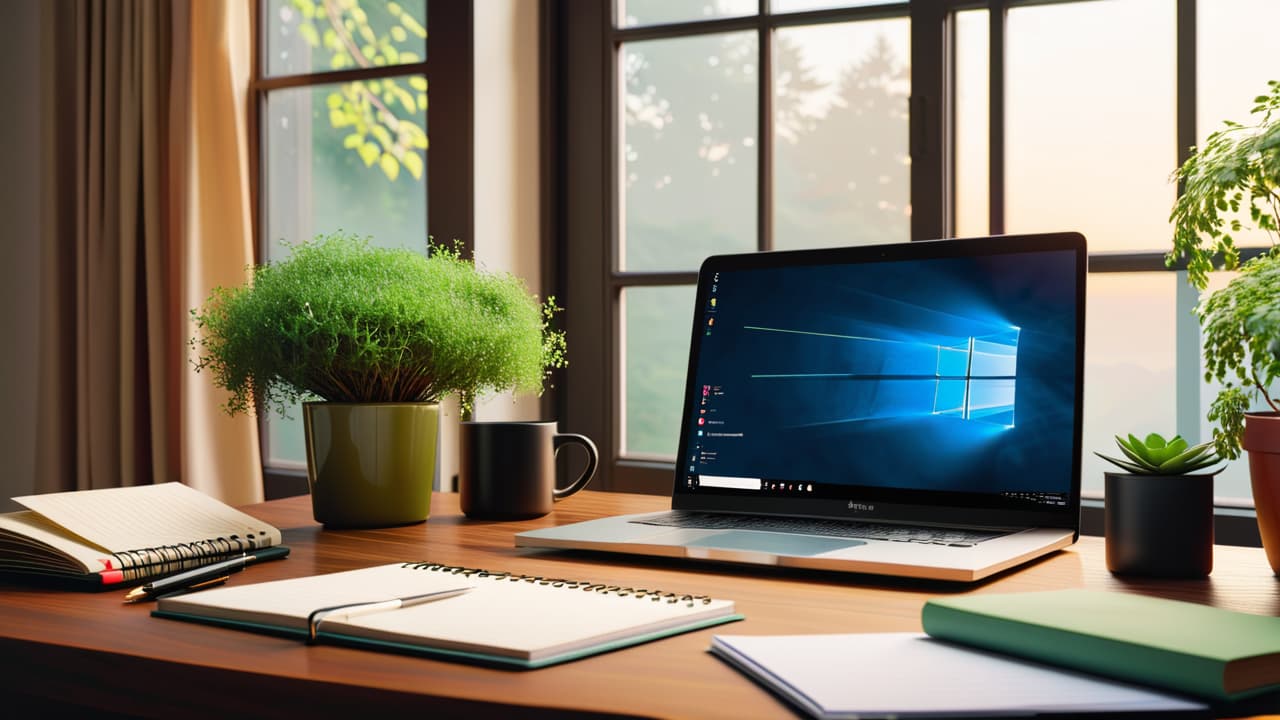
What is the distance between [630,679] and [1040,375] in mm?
578

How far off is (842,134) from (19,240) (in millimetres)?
1928

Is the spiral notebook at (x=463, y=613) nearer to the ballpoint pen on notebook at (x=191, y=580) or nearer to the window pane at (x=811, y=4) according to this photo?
the ballpoint pen on notebook at (x=191, y=580)

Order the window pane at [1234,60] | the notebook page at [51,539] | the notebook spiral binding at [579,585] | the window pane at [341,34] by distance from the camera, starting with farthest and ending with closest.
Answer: the window pane at [341,34]
the window pane at [1234,60]
the notebook page at [51,539]
the notebook spiral binding at [579,585]

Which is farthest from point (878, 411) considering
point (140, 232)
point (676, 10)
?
point (140, 232)

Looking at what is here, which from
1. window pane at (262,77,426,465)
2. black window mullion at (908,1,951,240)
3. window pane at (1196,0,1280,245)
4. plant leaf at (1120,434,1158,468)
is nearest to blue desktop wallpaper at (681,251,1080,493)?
plant leaf at (1120,434,1158,468)

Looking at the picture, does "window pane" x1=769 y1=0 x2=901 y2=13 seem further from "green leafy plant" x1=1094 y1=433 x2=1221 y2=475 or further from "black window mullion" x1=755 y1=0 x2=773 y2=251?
"green leafy plant" x1=1094 y1=433 x2=1221 y2=475

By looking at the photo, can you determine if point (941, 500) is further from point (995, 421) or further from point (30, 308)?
point (30, 308)

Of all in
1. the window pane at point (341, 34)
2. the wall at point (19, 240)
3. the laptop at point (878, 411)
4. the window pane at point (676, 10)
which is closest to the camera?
the laptop at point (878, 411)

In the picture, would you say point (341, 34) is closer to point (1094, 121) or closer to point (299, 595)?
point (1094, 121)

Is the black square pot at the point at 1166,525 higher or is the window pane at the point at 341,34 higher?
the window pane at the point at 341,34

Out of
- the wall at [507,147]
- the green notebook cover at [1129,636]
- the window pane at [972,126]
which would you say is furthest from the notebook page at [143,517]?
the window pane at [972,126]

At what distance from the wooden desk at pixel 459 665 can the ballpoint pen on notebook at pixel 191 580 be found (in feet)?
0.04

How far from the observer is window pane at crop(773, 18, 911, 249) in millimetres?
1795

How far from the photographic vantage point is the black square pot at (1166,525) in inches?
31.3
